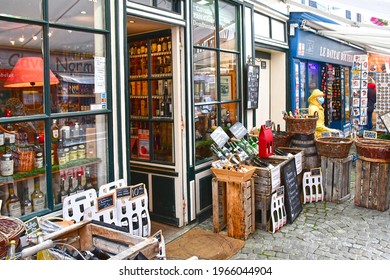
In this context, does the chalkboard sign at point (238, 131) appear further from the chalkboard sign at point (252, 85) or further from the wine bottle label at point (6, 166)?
the wine bottle label at point (6, 166)

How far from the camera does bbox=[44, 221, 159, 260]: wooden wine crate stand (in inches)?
94.8

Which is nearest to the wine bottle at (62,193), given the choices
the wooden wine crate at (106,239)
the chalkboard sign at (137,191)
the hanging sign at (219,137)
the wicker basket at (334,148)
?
the chalkboard sign at (137,191)

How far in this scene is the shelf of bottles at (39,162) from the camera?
10.3ft

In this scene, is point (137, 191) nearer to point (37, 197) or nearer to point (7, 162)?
point (37, 197)

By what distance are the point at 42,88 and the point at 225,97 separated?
3200 millimetres

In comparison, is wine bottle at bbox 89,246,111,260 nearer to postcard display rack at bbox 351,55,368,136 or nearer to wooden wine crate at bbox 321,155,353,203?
wooden wine crate at bbox 321,155,353,203

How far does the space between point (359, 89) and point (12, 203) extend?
805cm

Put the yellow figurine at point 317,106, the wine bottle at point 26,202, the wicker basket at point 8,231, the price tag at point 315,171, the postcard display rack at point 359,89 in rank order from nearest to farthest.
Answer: the wicker basket at point 8,231, the wine bottle at point 26,202, the price tag at point 315,171, the yellow figurine at point 317,106, the postcard display rack at point 359,89

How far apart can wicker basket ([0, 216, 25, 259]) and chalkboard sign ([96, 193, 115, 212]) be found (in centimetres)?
89

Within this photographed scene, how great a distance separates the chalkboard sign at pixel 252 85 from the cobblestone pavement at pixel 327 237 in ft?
6.41

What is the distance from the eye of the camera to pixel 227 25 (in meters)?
5.92
